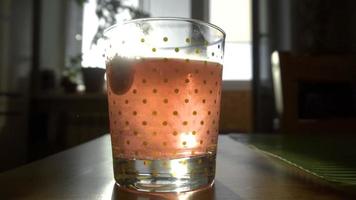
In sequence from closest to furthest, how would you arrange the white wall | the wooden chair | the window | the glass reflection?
1. the glass reflection
2. the wooden chair
3. the white wall
4. the window

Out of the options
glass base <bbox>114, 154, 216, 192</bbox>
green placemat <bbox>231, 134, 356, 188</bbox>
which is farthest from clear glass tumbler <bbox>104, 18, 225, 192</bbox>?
green placemat <bbox>231, 134, 356, 188</bbox>

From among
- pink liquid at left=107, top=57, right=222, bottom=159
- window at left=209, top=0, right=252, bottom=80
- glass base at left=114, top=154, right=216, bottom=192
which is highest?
window at left=209, top=0, right=252, bottom=80

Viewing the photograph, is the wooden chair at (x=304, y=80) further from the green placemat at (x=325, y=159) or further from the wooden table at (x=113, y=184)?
the wooden table at (x=113, y=184)

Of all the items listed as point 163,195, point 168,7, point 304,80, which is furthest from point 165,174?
point 168,7

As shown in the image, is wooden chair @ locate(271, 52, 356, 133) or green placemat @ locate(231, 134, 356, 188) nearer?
green placemat @ locate(231, 134, 356, 188)

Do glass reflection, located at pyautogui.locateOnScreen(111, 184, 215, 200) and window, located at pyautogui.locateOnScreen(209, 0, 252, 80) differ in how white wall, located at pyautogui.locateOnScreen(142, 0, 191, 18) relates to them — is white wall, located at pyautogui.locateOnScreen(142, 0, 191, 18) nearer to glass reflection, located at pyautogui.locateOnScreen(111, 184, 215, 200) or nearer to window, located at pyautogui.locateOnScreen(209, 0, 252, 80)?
window, located at pyautogui.locateOnScreen(209, 0, 252, 80)

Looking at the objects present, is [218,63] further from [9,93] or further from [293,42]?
[293,42]

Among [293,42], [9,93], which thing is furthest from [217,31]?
[293,42]
